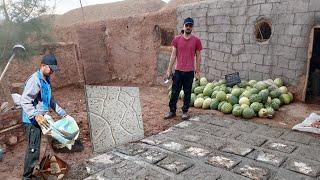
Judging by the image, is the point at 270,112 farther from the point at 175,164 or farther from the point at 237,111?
the point at 175,164

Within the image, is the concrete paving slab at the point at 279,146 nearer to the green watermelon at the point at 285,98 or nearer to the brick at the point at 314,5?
the green watermelon at the point at 285,98

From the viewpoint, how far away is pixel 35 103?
4180mm

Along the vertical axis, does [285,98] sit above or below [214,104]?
above

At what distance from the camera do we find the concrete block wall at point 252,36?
7.26 metres

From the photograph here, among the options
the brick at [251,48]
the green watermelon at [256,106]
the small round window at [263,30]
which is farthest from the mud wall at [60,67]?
the green watermelon at [256,106]

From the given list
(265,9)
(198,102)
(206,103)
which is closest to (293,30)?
(265,9)

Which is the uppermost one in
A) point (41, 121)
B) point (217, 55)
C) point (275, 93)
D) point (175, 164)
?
point (217, 55)

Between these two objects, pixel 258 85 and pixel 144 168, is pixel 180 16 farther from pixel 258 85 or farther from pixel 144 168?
pixel 144 168

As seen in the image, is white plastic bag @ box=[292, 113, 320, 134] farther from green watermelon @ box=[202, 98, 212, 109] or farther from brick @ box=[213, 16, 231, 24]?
brick @ box=[213, 16, 231, 24]

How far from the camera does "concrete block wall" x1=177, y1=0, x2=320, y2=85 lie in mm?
7258

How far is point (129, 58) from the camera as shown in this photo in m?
11.6

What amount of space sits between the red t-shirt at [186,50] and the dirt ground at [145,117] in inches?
46.0

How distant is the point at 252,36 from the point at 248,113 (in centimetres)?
231

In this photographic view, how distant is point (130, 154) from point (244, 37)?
4640 millimetres
